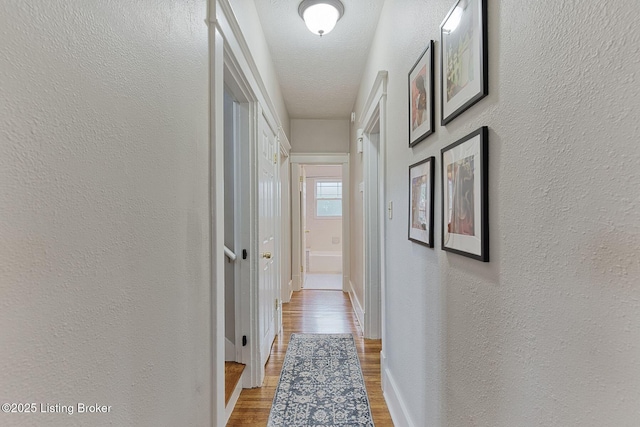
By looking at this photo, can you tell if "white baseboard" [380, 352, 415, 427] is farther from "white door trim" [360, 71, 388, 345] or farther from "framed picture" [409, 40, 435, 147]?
"framed picture" [409, 40, 435, 147]

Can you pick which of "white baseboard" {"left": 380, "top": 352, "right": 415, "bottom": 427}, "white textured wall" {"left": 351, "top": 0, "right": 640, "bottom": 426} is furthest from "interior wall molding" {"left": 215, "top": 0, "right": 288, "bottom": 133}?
"white baseboard" {"left": 380, "top": 352, "right": 415, "bottom": 427}

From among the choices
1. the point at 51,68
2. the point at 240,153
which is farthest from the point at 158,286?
the point at 240,153

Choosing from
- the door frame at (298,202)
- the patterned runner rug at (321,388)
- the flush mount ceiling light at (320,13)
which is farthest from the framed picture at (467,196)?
the door frame at (298,202)

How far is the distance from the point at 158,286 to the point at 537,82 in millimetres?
1040

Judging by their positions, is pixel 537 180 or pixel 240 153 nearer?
pixel 537 180

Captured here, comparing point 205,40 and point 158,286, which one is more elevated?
point 205,40

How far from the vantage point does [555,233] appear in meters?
0.61

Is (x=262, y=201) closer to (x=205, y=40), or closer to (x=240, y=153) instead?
(x=240, y=153)

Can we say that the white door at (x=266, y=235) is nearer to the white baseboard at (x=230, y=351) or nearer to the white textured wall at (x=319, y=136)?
the white baseboard at (x=230, y=351)


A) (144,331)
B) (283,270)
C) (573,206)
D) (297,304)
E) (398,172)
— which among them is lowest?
(297,304)

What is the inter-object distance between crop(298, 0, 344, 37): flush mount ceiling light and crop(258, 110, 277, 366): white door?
0.69 m

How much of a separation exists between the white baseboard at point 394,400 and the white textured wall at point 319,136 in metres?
2.98

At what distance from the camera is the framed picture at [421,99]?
1.24 m

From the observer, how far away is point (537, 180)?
66 centimetres
